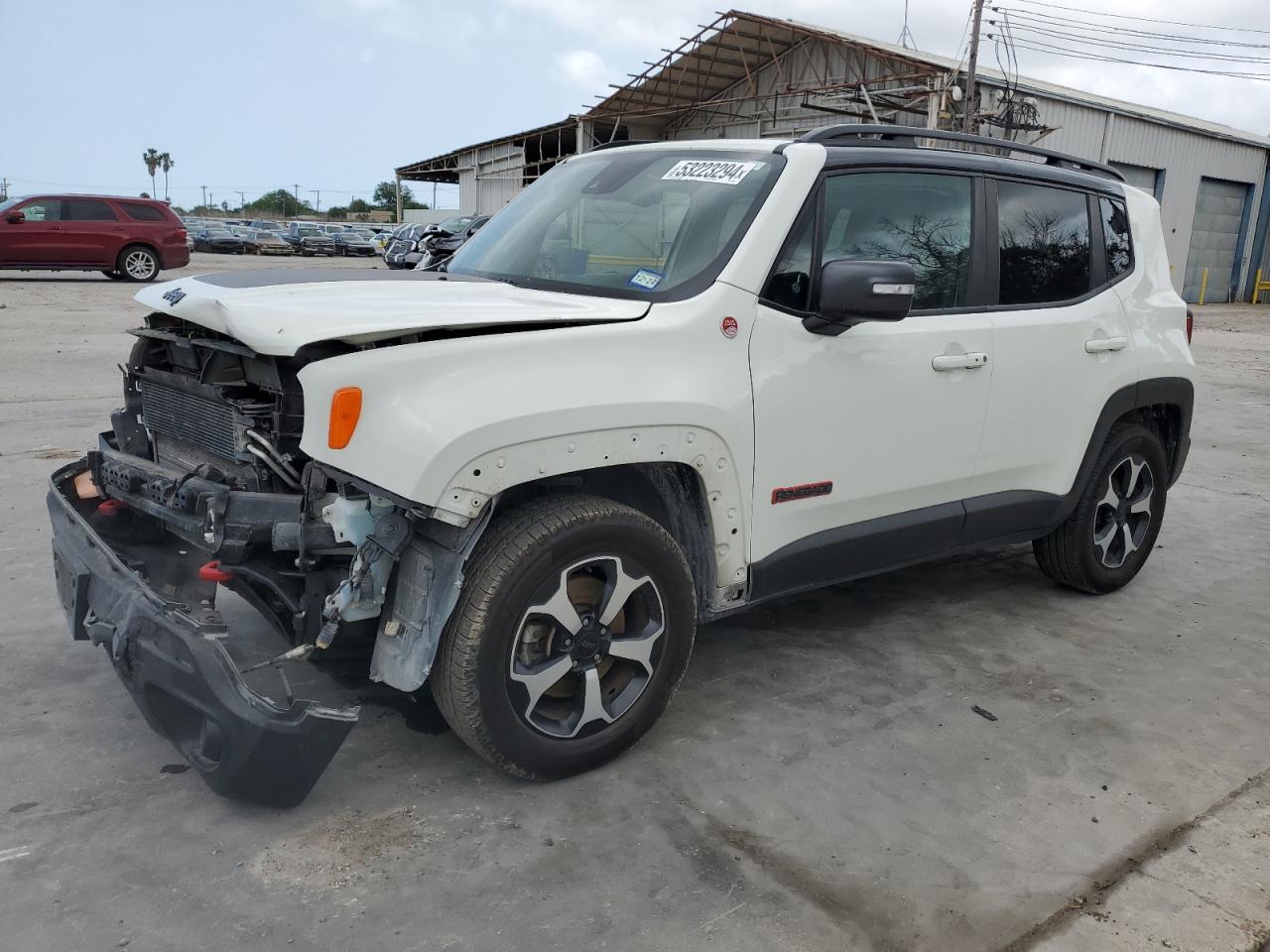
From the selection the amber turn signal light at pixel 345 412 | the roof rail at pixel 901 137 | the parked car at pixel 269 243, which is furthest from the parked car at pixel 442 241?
the parked car at pixel 269 243

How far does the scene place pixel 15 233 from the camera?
20281 millimetres

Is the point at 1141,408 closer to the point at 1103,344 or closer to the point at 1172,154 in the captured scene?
the point at 1103,344

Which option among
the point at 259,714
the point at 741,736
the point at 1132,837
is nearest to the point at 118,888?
the point at 259,714

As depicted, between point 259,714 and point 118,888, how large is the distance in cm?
54

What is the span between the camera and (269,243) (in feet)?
133

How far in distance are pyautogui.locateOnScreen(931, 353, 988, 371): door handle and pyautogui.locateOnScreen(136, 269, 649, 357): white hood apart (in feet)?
3.89

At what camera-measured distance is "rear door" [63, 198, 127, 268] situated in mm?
20609

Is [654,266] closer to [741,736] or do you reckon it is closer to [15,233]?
[741,736]

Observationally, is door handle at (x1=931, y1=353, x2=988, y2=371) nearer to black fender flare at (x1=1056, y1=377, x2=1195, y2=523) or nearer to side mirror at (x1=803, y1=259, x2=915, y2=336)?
side mirror at (x1=803, y1=259, x2=915, y2=336)

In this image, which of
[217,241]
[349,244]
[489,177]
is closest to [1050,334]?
[489,177]

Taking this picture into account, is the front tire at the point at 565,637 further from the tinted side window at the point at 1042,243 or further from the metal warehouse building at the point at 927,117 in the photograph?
the metal warehouse building at the point at 927,117

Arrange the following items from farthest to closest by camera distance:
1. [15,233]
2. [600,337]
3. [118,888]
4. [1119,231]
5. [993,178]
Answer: [15,233] < [1119,231] < [993,178] < [600,337] < [118,888]

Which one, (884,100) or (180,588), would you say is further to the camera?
(884,100)

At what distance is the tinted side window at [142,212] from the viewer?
2103 cm
